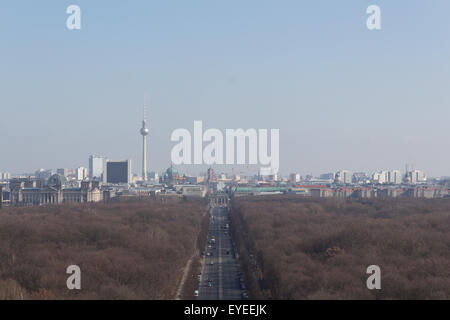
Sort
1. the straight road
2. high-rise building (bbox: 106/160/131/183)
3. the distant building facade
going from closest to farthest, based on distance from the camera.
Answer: the straight road < the distant building facade < high-rise building (bbox: 106/160/131/183)

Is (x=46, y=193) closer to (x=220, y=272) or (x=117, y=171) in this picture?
(x=220, y=272)

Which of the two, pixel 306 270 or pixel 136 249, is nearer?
pixel 306 270

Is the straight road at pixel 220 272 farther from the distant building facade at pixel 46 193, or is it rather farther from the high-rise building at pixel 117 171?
the high-rise building at pixel 117 171

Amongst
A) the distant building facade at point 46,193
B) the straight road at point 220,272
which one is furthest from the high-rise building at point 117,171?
the straight road at point 220,272

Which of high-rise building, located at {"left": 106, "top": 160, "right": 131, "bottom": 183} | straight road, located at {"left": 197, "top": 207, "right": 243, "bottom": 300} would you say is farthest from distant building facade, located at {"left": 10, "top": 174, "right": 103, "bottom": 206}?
high-rise building, located at {"left": 106, "top": 160, "right": 131, "bottom": 183}

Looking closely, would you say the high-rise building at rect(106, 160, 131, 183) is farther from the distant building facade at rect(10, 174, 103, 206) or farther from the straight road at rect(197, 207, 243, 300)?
the straight road at rect(197, 207, 243, 300)

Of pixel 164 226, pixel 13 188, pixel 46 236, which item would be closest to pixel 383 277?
pixel 46 236
